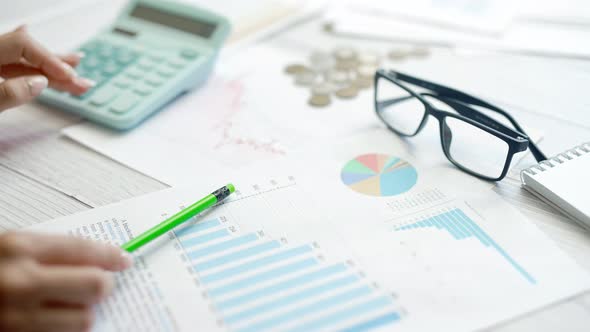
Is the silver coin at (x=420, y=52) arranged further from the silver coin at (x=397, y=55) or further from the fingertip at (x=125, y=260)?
the fingertip at (x=125, y=260)

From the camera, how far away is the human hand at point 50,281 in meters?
0.40

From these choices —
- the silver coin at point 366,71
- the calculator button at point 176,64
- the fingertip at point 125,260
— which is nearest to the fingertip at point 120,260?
the fingertip at point 125,260

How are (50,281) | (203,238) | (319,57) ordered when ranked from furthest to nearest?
(319,57) → (203,238) → (50,281)

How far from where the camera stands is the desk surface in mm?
484

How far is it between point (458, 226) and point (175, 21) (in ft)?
1.72

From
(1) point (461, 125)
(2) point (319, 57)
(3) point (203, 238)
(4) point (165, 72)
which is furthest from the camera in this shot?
(2) point (319, 57)

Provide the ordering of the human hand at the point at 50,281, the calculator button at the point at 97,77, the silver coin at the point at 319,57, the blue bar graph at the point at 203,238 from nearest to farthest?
the human hand at the point at 50,281, the blue bar graph at the point at 203,238, the calculator button at the point at 97,77, the silver coin at the point at 319,57

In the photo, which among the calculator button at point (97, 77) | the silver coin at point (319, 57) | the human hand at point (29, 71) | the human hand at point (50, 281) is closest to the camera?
the human hand at point (50, 281)

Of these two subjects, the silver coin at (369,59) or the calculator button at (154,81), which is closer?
the calculator button at (154,81)

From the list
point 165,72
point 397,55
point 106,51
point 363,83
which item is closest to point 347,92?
point 363,83

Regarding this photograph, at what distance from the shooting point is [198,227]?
0.52 meters

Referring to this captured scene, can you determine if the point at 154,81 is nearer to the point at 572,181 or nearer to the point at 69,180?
the point at 69,180

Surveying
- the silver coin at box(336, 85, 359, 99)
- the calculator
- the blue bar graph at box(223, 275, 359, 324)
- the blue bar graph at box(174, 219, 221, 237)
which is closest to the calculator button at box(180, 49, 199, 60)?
the calculator

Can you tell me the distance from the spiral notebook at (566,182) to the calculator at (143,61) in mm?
448
